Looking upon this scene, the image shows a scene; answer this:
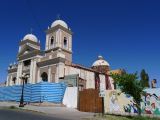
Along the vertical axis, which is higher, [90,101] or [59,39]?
[59,39]

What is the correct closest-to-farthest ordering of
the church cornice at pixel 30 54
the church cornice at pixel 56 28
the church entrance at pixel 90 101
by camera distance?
the church entrance at pixel 90 101 < the church cornice at pixel 30 54 < the church cornice at pixel 56 28

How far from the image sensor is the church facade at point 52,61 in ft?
157

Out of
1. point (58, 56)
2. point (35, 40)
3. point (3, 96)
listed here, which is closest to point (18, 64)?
point (35, 40)

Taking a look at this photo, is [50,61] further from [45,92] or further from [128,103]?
[128,103]

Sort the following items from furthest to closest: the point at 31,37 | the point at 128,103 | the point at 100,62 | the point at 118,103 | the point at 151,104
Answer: the point at 100,62, the point at 31,37, the point at 118,103, the point at 128,103, the point at 151,104

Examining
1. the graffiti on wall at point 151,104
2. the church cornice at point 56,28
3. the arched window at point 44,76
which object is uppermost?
the church cornice at point 56,28

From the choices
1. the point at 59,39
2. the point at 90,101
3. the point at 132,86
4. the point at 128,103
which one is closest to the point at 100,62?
the point at 59,39

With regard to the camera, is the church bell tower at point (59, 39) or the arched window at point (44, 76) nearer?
the arched window at point (44, 76)

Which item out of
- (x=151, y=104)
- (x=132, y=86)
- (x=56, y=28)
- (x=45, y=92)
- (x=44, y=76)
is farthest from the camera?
(x=56, y=28)

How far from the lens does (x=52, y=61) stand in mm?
48844

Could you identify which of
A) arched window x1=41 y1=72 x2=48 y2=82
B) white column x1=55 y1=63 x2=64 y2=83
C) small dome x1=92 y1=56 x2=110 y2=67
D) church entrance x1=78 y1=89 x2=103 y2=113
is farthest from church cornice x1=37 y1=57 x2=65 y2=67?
church entrance x1=78 y1=89 x2=103 y2=113

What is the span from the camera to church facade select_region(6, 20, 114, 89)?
47.7 meters

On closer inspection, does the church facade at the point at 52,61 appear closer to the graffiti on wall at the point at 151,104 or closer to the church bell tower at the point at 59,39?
the church bell tower at the point at 59,39

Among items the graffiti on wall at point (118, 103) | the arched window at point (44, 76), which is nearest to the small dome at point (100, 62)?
the arched window at point (44, 76)
